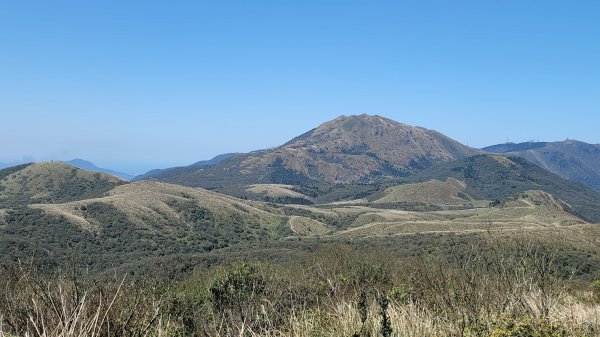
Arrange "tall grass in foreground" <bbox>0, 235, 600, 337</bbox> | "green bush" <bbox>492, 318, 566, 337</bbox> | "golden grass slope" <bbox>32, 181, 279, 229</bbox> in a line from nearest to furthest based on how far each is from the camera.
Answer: "green bush" <bbox>492, 318, 566, 337</bbox> < "tall grass in foreground" <bbox>0, 235, 600, 337</bbox> < "golden grass slope" <bbox>32, 181, 279, 229</bbox>

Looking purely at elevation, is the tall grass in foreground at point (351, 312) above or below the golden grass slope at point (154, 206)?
above

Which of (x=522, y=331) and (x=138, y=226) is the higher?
(x=522, y=331)

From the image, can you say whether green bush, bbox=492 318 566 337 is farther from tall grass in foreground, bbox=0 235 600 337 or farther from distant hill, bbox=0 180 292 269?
distant hill, bbox=0 180 292 269

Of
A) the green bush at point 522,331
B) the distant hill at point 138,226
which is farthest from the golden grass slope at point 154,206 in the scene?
the green bush at point 522,331

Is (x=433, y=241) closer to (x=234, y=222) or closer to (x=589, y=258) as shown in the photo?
(x=589, y=258)

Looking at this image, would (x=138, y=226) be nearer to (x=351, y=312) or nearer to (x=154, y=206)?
(x=154, y=206)

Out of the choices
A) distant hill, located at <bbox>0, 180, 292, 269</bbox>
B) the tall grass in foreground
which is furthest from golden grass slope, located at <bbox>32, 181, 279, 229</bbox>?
the tall grass in foreground

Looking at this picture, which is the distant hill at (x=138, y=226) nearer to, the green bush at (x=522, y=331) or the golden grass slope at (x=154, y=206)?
the golden grass slope at (x=154, y=206)

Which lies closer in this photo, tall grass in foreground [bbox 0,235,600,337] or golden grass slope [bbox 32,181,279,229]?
tall grass in foreground [bbox 0,235,600,337]

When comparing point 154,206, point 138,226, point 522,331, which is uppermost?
point 522,331

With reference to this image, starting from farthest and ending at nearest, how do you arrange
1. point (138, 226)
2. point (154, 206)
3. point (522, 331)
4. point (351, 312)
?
point (154, 206)
point (138, 226)
point (351, 312)
point (522, 331)

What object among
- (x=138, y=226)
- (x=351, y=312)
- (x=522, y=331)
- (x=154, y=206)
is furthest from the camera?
(x=154, y=206)

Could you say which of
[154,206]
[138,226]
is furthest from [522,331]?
[154,206]

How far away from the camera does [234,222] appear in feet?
534
